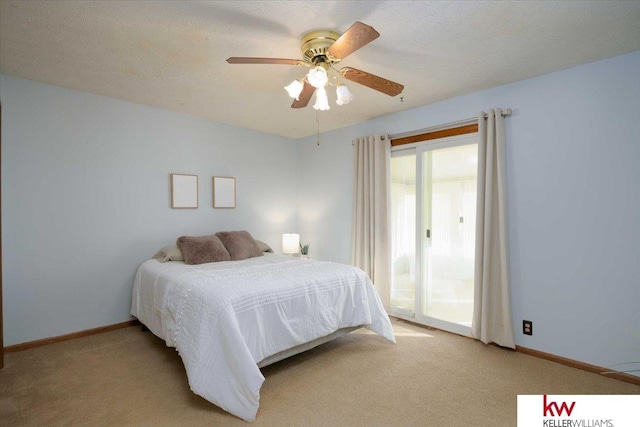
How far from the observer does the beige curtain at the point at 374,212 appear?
155 inches

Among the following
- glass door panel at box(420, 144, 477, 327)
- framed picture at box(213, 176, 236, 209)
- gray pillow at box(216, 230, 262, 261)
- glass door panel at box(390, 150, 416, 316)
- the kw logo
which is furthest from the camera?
framed picture at box(213, 176, 236, 209)

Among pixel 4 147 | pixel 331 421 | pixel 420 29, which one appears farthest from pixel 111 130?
pixel 331 421

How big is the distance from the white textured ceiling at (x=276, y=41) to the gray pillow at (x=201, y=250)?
5.05 feet

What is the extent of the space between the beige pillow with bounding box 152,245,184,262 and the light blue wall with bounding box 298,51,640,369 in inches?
132

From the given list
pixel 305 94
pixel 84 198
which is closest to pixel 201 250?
pixel 84 198

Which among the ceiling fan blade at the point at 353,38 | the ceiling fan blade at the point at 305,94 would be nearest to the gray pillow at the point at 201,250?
the ceiling fan blade at the point at 305,94

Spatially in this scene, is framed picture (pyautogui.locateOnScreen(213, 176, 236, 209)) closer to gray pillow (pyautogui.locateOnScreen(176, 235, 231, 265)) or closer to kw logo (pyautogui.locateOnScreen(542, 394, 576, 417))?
gray pillow (pyautogui.locateOnScreen(176, 235, 231, 265))

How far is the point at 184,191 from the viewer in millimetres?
3943

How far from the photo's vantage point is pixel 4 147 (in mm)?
2838

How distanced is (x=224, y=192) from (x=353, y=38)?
3035 mm

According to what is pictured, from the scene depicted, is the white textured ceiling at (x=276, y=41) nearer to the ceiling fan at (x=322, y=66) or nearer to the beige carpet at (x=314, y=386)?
the ceiling fan at (x=322, y=66)

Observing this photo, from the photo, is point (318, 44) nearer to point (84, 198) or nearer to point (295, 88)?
point (295, 88)

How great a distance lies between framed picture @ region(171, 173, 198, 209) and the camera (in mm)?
3863

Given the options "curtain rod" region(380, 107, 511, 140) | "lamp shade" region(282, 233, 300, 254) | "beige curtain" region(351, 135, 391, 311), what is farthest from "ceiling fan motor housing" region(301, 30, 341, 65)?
"lamp shade" region(282, 233, 300, 254)
